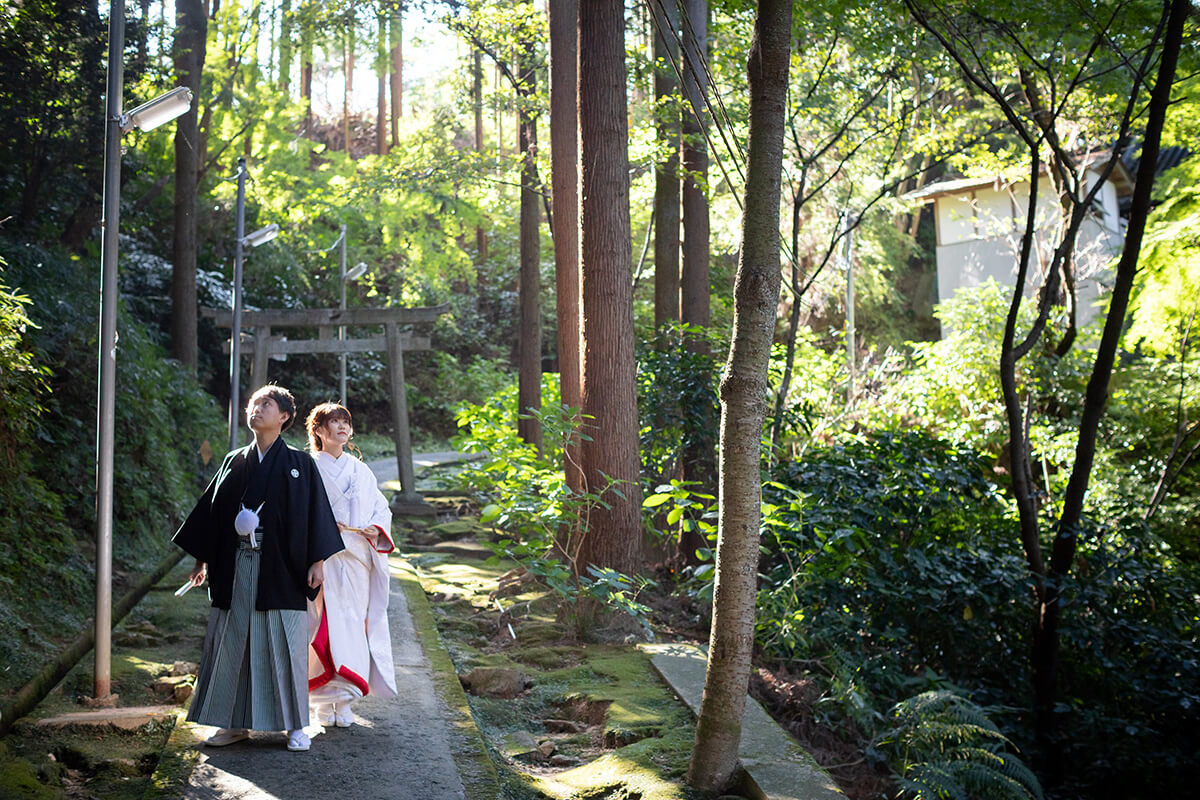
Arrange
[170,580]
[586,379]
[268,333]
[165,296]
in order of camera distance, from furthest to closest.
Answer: [165,296] → [268,333] → [170,580] → [586,379]

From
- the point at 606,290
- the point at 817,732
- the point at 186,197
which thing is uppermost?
the point at 186,197

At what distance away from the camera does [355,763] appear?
468 centimetres

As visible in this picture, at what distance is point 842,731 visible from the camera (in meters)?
6.13

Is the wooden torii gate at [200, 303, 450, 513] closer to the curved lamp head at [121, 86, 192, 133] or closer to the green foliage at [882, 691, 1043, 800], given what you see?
the curved lamp head at [121, 86, 192, 133]

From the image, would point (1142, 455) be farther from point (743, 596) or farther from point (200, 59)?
point (200, 59)

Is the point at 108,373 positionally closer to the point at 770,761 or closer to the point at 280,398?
the point at 280,398

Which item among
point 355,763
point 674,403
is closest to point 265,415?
point 355,763

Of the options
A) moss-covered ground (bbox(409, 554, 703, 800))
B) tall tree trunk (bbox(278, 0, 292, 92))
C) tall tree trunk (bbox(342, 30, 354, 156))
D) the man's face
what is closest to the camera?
the man's face

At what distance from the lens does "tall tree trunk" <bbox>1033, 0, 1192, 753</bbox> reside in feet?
22.3

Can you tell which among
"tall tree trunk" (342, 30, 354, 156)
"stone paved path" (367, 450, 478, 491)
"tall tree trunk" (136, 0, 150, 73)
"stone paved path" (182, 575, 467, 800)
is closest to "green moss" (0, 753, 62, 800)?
"stone paved path" (182, 575, 467, 800)

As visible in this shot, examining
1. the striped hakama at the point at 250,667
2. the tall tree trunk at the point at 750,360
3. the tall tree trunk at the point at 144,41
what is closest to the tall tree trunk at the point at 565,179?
the striped hakama at the point at 250,667

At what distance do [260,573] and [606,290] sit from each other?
14.0 ft

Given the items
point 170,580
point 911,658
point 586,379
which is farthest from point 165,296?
point 911,658

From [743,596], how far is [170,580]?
763 centimetres
